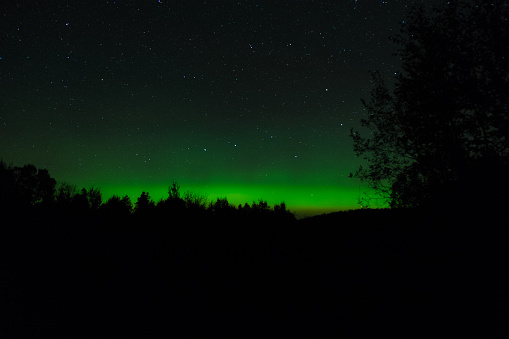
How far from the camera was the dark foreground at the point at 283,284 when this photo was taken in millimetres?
6375

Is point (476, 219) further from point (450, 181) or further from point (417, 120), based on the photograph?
point (417, 120)

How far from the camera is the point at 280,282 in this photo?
27.8ft

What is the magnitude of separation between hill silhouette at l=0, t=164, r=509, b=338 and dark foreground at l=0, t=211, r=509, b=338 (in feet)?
0.12

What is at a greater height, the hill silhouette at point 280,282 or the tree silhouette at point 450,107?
the tree silhouette at point 450,107

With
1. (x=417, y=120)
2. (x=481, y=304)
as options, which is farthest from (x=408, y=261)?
(x=417, y=120)

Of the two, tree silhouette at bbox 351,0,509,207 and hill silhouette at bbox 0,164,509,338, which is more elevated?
tree silhouette at bbox 351,0,509,207

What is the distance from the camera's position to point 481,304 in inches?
252

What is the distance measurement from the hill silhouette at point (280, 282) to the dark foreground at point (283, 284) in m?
0.04

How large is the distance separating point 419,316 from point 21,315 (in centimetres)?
903

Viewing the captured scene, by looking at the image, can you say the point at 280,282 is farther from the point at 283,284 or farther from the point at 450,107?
the point at 450,107

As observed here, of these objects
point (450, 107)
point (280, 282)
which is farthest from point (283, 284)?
point (450, 107)

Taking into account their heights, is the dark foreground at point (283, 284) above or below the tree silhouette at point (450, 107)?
below

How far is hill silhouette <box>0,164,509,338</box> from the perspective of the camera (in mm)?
6410

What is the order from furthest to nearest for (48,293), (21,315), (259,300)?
(48,293) < (259,300) < (21,315)
